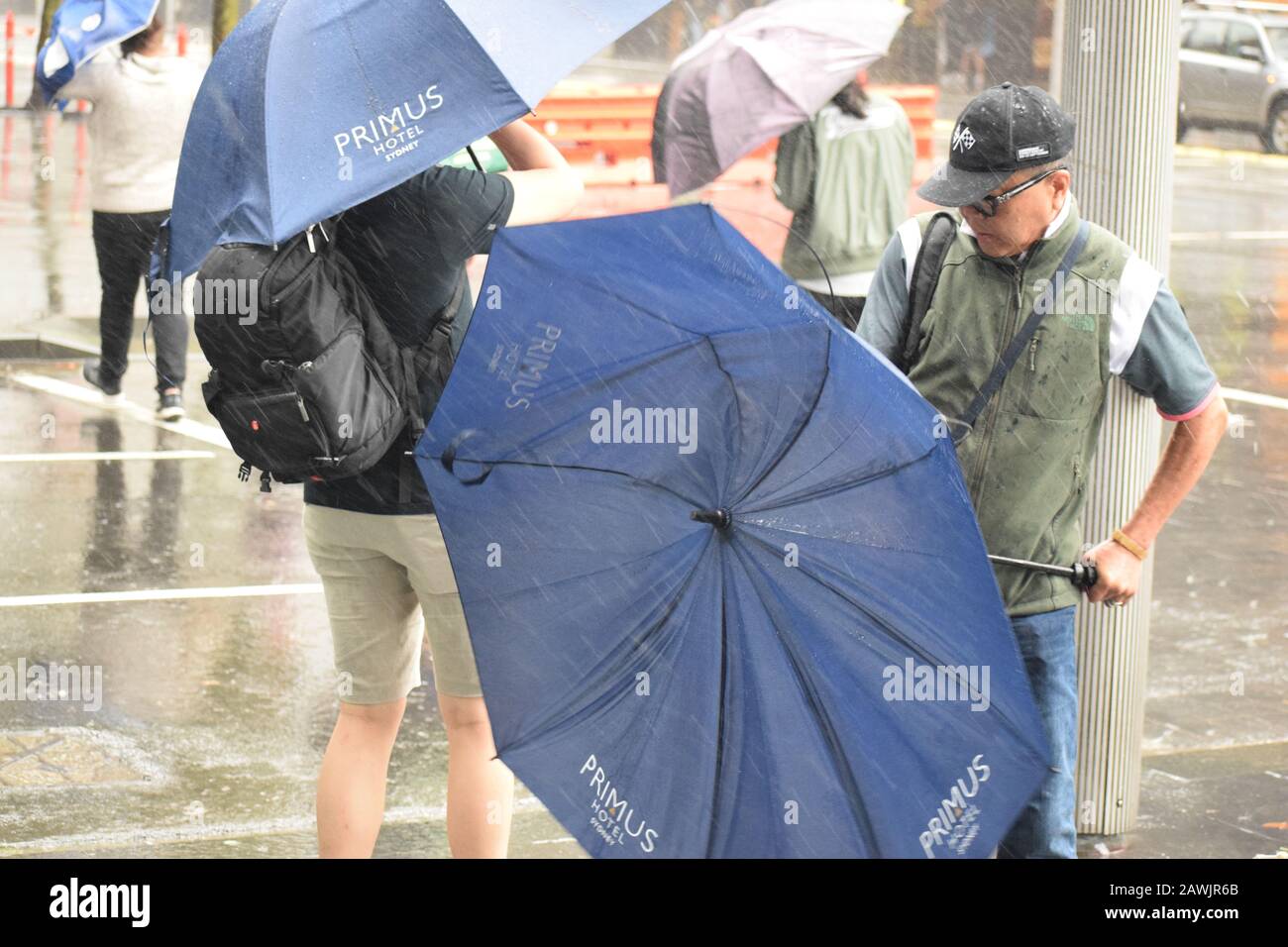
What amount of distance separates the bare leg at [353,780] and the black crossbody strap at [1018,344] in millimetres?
1505

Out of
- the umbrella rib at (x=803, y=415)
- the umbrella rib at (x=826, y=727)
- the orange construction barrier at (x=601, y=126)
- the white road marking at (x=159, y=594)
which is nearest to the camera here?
the umbrella rib at (x=803, y=415)

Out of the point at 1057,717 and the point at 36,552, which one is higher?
the point at 1057,717

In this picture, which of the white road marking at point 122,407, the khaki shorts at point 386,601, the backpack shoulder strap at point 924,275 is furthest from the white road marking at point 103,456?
the backpack shoulder strap at point 924,275

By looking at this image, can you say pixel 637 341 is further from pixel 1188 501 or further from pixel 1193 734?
pixel 1188 501

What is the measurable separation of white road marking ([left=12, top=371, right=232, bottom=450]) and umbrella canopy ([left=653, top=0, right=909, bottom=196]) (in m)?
3.60

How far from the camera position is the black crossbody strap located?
401 centimetres

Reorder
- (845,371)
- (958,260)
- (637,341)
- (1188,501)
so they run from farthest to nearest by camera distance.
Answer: (1188,501)
(958,260)
(637,341)
(845,371)

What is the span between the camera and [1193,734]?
6.50 meters

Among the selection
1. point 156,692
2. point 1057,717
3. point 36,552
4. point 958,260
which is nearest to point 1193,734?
point 1057,717

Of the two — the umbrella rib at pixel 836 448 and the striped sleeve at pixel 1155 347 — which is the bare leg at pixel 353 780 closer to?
the umbrella rib at pixel 836 448

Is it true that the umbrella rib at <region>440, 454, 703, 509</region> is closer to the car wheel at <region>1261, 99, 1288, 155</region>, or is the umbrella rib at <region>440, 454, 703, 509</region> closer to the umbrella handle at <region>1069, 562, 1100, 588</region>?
the umbrella handle at <region>1069, 562, 1100, 588</region>

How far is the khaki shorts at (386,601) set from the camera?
418 cm
